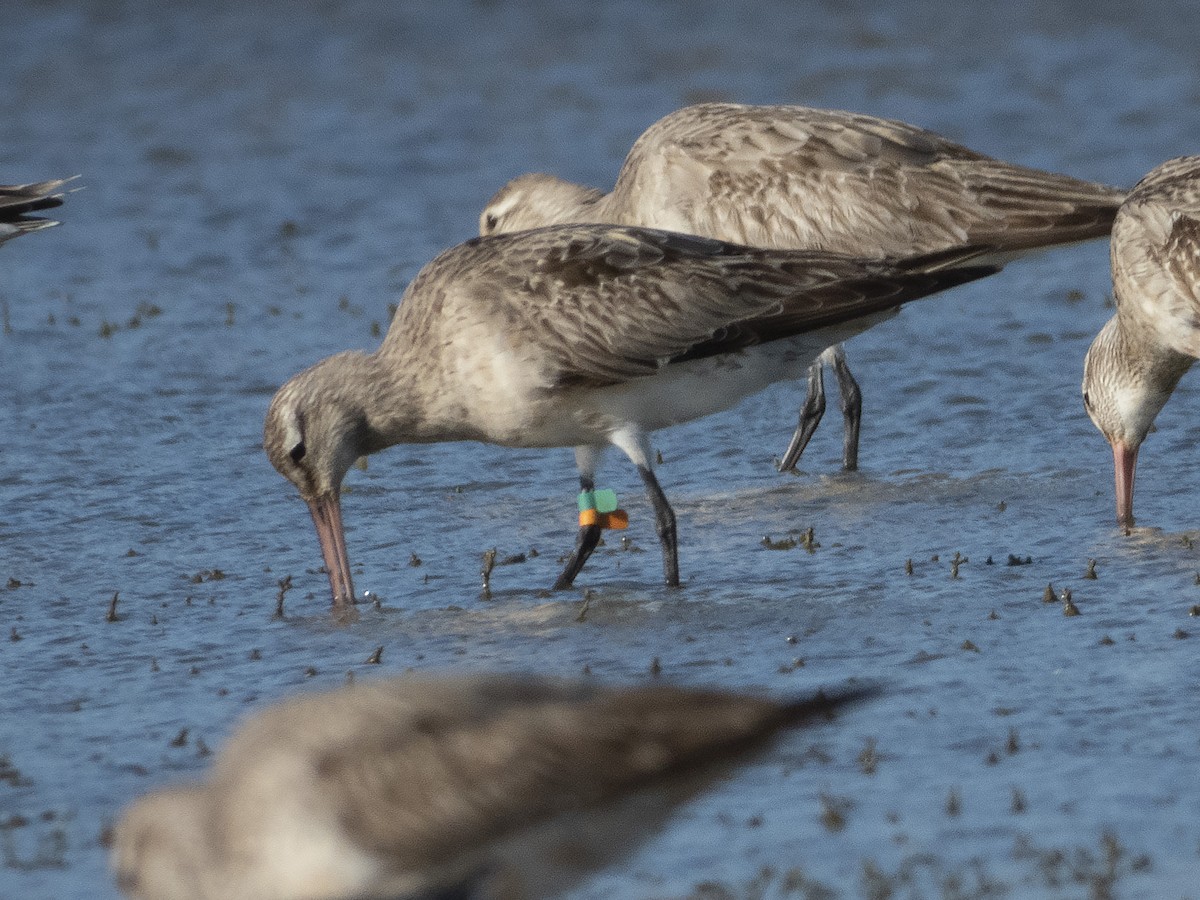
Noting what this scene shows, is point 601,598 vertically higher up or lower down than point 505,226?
lower down

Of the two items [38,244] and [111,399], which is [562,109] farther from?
[111,399]

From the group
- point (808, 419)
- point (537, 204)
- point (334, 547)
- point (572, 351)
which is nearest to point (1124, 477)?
point (808, 419)

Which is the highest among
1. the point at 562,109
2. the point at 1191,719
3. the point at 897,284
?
the point at 562,109

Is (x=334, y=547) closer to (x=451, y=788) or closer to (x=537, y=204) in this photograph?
(x=537, y=204)

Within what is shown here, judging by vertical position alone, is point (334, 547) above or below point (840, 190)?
below

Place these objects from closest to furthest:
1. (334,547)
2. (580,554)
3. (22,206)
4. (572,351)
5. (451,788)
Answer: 1. (451,788)
2. (572,351)
3. (334,547)
4. (580,554)
5. (22,206)

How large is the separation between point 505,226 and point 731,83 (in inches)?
270

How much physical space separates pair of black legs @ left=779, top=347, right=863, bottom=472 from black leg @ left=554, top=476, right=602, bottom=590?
1.74 m

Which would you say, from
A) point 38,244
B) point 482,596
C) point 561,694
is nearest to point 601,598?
point 482,596

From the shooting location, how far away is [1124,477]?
8.18m

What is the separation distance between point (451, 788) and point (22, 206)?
7009mm

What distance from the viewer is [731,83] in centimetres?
1703

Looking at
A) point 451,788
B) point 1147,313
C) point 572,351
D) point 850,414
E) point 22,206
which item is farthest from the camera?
point 22,206

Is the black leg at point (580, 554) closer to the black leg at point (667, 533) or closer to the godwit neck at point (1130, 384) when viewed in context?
the black leg at point (667, 533)
